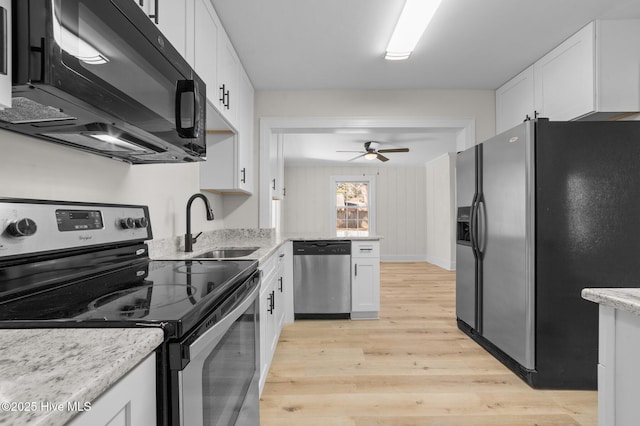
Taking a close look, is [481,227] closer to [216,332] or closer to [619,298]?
[619,298]

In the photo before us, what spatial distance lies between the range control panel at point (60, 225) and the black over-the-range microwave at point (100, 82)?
231mm

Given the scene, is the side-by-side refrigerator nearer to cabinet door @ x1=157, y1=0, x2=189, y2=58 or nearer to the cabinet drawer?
the cabinet drawer

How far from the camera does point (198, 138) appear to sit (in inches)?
56.0

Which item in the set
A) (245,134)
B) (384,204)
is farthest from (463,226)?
(384,204)

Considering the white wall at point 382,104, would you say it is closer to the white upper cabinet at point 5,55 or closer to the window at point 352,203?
the white upper cabinet at point 5,55

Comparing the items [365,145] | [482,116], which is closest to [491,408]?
[482,116]

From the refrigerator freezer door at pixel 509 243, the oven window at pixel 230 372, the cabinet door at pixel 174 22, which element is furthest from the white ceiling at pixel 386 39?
the oven window at pixel 230 372

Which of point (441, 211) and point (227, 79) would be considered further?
point (441, 211)

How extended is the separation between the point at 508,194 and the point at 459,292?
1.16 meters

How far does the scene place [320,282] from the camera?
3.53m

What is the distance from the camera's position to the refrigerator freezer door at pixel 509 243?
2123 millimetres

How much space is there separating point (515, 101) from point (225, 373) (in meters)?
3.43

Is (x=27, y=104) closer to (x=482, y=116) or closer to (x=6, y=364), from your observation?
(x=6, y=364)

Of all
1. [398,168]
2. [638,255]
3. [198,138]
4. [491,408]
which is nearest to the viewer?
[198,138]
